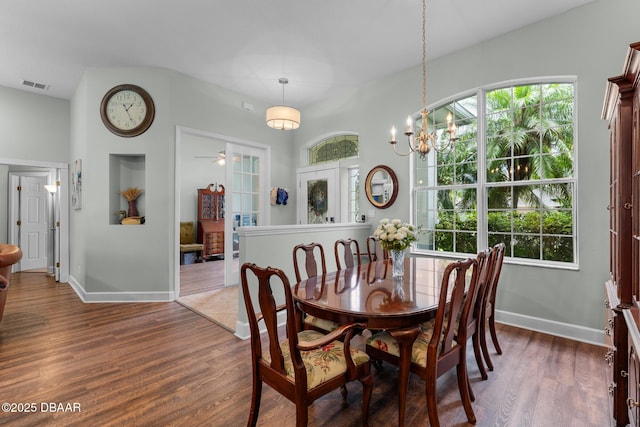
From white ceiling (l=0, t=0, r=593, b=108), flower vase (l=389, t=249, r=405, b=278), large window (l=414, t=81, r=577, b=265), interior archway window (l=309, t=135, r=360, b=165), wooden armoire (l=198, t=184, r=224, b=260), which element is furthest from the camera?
wooden armoire (l=198, t=184, r=224, b=260)

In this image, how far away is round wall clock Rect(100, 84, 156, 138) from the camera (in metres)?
4.29

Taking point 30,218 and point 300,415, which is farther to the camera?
point 30,218

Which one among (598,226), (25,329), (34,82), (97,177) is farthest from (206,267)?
(598,226)

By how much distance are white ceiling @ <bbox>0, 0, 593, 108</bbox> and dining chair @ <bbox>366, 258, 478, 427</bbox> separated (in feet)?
8.83

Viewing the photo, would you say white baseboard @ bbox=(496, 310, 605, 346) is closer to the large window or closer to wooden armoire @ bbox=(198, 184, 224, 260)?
the large window

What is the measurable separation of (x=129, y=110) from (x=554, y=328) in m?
5.79

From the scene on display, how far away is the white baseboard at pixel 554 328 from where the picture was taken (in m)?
2.87

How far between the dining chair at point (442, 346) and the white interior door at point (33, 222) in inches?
283

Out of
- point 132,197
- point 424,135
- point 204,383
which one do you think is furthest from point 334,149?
point 204,383

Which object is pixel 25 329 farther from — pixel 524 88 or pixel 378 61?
pixel 524 88

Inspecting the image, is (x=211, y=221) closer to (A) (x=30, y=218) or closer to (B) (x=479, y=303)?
(A) (x=30, y=218)

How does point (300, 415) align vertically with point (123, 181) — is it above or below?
below

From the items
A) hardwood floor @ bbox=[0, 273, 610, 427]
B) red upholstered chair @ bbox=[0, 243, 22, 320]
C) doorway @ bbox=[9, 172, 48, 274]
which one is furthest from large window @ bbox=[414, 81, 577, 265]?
doorway @ bbox=[9, 172, 48, 274]

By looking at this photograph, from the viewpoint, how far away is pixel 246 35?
346 centimetres
